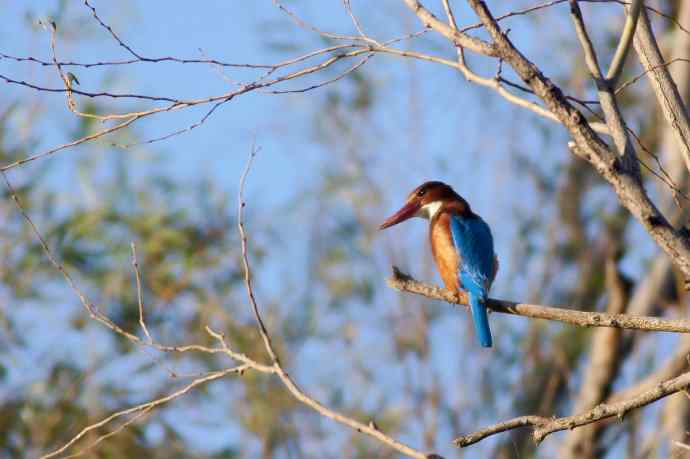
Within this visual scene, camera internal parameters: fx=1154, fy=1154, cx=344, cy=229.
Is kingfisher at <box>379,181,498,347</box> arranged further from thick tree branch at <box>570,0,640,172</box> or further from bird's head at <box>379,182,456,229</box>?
thick tree branch at <box>570,0,640,172</box>

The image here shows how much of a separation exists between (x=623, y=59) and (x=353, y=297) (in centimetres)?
685

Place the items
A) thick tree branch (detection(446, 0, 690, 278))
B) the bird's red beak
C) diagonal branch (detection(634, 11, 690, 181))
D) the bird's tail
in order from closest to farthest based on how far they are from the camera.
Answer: thick tree branch (detection(446, 0, 690, 278)) < diagonal branch (detection(634, 11, 690, 181)) < the bird's tail < the bird's red beak

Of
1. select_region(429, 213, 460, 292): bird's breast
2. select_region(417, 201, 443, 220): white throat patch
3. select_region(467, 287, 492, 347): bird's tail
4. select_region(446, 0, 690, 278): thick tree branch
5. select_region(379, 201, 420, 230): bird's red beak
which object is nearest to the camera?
select_region(446, 0, 690, 278): thick tree branch

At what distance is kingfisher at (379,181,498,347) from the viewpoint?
Result: 420 cm

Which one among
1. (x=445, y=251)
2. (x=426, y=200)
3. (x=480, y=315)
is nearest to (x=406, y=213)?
(x=426, y=200)

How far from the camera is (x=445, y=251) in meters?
4.62

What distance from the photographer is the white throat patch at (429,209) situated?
16.6ft

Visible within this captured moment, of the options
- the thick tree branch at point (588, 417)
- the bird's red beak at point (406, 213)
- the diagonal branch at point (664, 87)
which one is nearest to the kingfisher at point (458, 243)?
the bird's red beak at point (406, 213)

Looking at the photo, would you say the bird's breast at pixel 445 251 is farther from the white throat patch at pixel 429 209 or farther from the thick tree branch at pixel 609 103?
the thick tree branch at pixel 609 103

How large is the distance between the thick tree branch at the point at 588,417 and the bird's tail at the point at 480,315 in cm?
152

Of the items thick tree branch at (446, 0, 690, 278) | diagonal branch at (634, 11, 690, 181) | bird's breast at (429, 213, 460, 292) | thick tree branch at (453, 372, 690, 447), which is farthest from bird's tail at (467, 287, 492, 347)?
thick tree branch at (446, 0, 690, 278)

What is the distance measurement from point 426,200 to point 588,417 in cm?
272

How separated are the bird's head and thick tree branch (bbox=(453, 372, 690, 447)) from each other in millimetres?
2546

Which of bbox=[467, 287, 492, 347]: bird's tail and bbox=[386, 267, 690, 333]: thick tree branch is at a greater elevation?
bbox=[467, 287, 492, 347]: bird's tail
